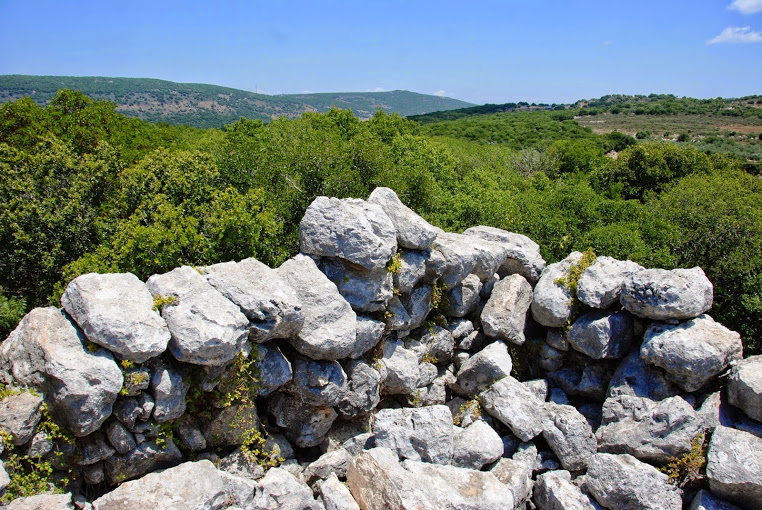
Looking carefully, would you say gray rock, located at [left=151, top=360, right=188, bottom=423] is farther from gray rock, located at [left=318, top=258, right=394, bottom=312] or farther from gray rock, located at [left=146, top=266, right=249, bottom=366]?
gray rock, located at [left=318, top=258, right=394, bottom=312]

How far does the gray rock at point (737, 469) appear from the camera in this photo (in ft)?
39.0

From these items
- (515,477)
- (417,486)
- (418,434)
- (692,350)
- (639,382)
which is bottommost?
(515,477)

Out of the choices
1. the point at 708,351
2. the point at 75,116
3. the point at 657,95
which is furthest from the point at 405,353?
the point at 657,95

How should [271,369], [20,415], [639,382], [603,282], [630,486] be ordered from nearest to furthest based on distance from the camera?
[20,415] < [630,486] < [271,369] < [639,382] < [603,282]

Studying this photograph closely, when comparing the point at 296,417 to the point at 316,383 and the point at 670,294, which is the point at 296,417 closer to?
the point at 316,383

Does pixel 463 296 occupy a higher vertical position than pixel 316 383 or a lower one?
higher

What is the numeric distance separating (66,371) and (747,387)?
1693cm

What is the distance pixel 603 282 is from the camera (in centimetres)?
1594

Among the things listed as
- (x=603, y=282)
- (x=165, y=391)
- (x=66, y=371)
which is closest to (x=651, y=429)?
(x=603, y=282)

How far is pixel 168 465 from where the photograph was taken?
11.2 m

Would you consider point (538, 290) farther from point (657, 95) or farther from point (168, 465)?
point (657, 95)

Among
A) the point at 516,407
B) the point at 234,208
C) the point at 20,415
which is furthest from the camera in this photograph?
the point at 234,208

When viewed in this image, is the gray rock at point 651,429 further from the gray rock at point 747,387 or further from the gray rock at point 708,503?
the gray rock at point 747,387

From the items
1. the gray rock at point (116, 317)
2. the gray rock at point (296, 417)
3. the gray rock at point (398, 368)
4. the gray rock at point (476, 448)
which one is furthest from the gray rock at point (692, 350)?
the gray rock at point (116, 317)
